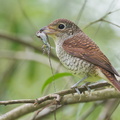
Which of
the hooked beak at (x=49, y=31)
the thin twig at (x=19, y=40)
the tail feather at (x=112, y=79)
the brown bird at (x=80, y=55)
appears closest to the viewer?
the tail feather at (x=112, y=79)

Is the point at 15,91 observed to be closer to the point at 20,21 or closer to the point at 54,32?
the point at 20,21

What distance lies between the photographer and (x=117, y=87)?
3.19m

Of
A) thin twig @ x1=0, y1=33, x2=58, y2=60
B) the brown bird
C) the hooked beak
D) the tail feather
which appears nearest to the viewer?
the tail feather

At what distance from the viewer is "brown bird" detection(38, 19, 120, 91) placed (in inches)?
138

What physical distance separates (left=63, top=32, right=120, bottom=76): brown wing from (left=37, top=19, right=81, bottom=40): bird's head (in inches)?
3.9

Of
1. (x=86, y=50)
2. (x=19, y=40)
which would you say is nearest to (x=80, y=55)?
(x=86, y=50)

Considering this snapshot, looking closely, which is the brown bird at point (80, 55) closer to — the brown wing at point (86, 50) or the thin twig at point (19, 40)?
the brown wing at point (86, 50)

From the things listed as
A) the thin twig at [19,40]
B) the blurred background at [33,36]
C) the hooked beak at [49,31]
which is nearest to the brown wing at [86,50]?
the hooked beak at [49,31]

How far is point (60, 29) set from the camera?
408 centimetres

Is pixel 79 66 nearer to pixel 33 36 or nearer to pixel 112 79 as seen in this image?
pixel 112 79

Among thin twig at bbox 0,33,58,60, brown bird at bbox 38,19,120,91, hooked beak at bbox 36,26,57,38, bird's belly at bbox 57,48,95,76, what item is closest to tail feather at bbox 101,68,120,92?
brown bird at bbox 38,19,120,91

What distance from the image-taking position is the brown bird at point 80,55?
351 centimetres

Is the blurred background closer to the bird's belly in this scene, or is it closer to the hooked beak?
the hooked beak

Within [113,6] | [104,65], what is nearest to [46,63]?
[113,6]
